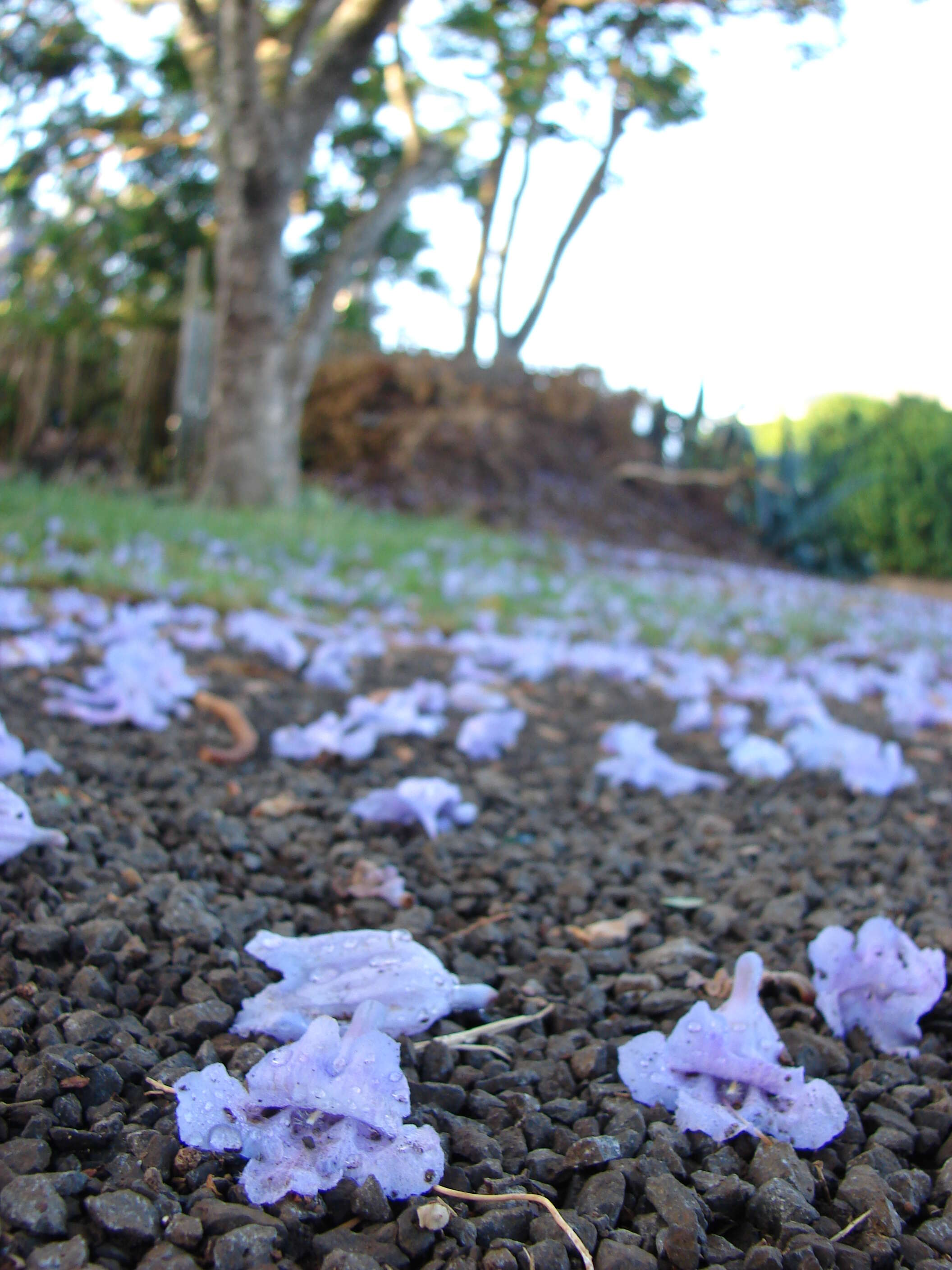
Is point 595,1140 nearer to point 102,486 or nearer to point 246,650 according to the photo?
point 246,650

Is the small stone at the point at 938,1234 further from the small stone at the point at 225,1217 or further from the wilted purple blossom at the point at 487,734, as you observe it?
the wilted purple blossom at the point at 487,734

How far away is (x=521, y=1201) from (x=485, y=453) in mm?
9345

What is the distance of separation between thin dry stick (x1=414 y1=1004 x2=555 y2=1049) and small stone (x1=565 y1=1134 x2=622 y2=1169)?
0.17 metres

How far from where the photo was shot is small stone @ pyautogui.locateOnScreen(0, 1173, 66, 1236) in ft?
1.88

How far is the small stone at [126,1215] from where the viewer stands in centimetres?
59

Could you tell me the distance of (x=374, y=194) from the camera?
39.7 feet

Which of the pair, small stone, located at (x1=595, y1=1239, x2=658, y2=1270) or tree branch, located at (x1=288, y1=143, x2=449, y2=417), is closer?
small stone, located at (x1=595, y1=1239, x2=658, y2=1270)

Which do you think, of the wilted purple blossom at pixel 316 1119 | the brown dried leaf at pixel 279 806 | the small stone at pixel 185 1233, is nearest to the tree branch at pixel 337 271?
the brown dried leaf at pixel 279 806

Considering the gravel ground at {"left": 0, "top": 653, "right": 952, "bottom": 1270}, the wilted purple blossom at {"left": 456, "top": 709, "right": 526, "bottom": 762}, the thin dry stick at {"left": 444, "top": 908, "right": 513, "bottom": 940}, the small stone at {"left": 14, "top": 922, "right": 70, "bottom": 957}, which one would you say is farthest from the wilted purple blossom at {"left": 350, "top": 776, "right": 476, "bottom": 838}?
the small stone at {"left": 14, "top": 922, "right": 70, "bottom": 957}

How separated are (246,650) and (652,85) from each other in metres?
9.19

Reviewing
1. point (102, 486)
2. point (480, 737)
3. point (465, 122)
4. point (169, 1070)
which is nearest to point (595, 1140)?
point (169, 1070)

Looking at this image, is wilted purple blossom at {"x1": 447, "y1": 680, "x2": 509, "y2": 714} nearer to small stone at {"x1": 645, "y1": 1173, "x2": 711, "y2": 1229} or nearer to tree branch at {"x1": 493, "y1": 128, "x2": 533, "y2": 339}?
small stone at {"x1": 645, "y1": 1173, "x2": 711, "y2": 1229}

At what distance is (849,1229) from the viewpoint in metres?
0.67

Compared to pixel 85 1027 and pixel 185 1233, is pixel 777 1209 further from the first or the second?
pixel 85 1027
